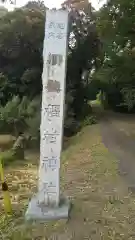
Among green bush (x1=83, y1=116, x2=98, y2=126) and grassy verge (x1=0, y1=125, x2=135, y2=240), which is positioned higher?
grassy verge (x1=0, y1=125, x2=135, y2=240)

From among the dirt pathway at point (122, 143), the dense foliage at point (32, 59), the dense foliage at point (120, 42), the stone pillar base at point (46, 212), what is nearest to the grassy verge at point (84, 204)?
the stone pillar base at point (46, 212)

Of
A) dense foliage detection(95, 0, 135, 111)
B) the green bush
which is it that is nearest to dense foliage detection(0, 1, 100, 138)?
the green bush

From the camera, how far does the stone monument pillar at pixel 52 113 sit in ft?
15.4

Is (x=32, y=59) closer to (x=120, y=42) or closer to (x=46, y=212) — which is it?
(x=120, y=42)

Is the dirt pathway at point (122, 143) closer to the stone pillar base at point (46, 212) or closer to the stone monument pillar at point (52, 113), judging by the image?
the stone pillar base at point (46, 212)

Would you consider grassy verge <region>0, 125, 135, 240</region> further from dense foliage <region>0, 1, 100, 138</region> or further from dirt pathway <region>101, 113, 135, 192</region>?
dense foliage <region>0, 1, 100, 138</region>

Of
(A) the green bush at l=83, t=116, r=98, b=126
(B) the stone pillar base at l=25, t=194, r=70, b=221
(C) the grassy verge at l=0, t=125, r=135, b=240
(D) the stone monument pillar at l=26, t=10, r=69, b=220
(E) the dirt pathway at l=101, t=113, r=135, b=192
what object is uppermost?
(D) the stone monument pillar at l=26, t=10, r=69, b=220

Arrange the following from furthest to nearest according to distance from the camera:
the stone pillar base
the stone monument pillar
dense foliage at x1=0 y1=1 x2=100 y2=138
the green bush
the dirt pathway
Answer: the green bush → dense foliage at x1=0 y1=1 x2=100 y2=138 → the dirt pathway → the stone monument pillar → the stone pillar base

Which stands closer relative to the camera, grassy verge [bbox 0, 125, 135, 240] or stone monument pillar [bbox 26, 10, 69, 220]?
grassy verge [bbox 0, 125, 135, 240]

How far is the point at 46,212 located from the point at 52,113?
1338 millimetres

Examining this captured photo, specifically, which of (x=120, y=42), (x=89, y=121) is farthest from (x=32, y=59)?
(x=120, y=42)

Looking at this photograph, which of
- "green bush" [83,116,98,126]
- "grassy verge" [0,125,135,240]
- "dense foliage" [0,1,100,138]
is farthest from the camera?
"green bush" [83,116,98,126]

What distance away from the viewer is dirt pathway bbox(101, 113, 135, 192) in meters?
7.50

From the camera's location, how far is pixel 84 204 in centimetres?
528
